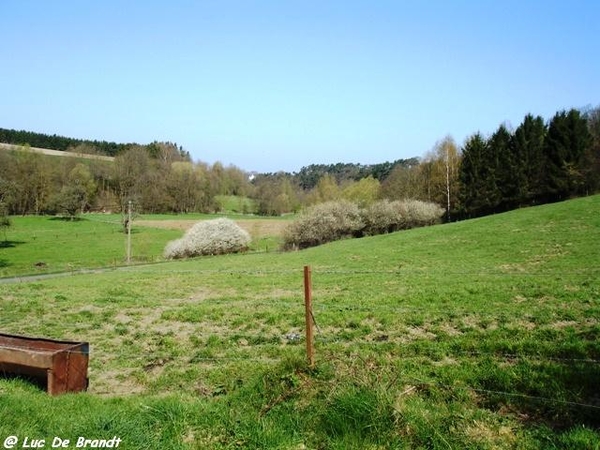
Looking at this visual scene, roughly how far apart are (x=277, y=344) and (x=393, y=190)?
232 ft

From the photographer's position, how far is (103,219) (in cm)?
8344

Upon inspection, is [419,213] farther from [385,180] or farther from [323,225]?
[385,180]

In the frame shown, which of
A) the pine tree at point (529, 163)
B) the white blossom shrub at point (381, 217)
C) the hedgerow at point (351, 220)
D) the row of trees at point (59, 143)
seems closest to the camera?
the hedgerow at point (351, 220)

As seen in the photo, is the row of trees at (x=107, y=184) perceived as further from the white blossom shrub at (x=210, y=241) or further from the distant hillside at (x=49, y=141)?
the distant hillside at (x=49, y=141)

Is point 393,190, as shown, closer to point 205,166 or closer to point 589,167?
point 589,167

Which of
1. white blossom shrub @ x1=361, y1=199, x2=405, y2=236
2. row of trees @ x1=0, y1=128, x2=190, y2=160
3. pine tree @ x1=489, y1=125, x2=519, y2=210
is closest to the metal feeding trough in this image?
white blossom shrub @ x1=361, y1=199, x2=405, y2=236

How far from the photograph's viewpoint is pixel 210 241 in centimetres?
5747

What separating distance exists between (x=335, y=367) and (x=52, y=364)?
4242 mm

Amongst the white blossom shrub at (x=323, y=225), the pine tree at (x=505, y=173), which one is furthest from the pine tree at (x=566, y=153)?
the white blossom shrub at (x=323, y=225)

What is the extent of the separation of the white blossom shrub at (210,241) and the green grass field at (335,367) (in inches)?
1572

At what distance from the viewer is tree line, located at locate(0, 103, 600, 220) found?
5650cm

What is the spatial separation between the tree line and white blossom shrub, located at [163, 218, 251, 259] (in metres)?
18.4

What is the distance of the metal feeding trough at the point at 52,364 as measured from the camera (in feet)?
21.0

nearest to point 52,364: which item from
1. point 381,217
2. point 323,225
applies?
point 323,225
